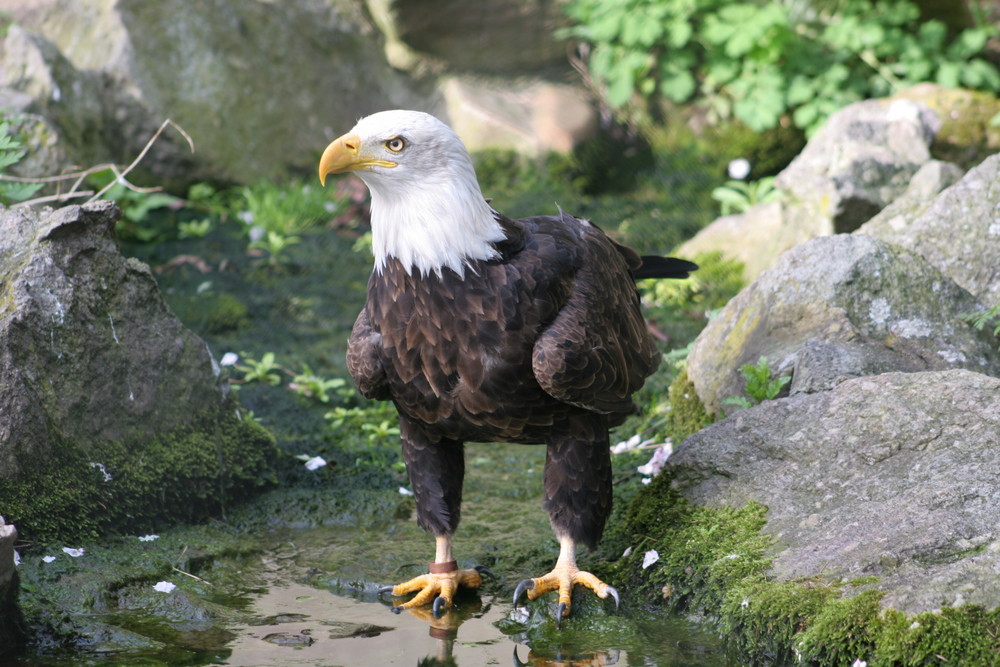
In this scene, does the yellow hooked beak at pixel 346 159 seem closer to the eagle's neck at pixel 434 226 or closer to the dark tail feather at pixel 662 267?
the eagle's neck at pixel 434 226

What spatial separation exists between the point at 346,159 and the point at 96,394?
4.69 feet

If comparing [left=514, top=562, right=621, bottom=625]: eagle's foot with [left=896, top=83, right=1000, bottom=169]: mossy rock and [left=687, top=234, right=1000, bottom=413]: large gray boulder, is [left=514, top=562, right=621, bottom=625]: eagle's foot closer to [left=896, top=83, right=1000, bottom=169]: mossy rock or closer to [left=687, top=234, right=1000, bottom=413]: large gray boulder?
[left=687, top=234, right=1000, bottom=413]: large gray boulder

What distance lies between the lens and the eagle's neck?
3.46 metres

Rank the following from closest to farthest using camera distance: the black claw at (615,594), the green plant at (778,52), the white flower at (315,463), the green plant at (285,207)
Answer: the black claw at (615,594), the white flower at (315,463), the green plant at (285,207), the green plant at (778,52)

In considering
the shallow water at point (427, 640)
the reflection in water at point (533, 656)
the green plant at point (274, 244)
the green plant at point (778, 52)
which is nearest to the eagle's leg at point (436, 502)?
the shallow water at point (427, 640)

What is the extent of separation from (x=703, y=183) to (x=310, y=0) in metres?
3.60

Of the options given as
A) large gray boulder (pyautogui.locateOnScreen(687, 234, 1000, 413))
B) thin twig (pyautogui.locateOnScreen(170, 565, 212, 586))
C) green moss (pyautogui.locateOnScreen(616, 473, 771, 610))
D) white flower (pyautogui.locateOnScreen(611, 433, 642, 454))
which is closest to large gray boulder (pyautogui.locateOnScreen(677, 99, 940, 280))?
large gray boulder (pyautogui.locateOnScreen(687, 234, 1000, 413))

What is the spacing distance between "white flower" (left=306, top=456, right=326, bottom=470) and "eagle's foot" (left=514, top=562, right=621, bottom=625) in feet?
4.84

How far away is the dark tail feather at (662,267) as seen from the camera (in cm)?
461

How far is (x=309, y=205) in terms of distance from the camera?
794 centimetres

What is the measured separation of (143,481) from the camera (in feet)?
13.4

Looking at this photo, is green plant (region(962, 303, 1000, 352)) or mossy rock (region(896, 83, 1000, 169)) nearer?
green plant (region(962, 303, 1000, 352))

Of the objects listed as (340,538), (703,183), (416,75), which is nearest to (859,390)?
(340,538)

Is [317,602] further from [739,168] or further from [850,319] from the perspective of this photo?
[739,168]
